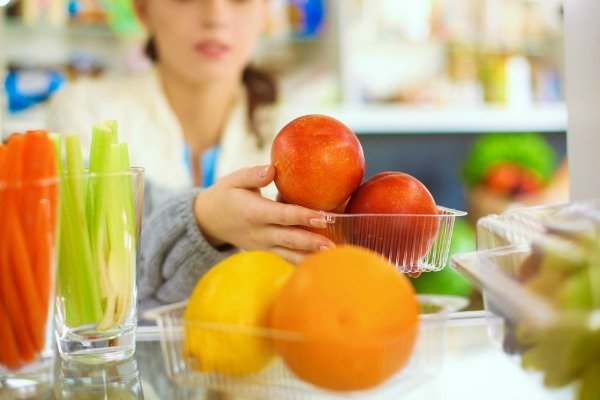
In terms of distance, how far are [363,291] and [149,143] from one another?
1689 mm

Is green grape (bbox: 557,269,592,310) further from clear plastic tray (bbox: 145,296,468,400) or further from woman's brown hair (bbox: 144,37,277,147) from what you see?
woman's brown hair (bbox: 144,37,277,147)

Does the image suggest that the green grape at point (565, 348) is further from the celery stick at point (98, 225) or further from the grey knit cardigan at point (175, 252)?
the grey knit cardigan at point (175, 252)

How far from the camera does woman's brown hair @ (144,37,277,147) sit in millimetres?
2154

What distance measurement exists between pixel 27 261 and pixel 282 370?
181mm

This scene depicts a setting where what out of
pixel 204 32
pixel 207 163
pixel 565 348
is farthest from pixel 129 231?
pixel 207 163

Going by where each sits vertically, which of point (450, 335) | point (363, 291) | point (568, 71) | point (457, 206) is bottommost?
point (457, 206)

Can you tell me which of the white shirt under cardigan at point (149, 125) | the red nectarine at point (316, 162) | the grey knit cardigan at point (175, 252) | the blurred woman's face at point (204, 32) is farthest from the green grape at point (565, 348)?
the blurred woman's face at point (204, 32)

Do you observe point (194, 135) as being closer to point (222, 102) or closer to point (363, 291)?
point (222, 102)

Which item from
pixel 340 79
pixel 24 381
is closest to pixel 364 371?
pixel 24 381

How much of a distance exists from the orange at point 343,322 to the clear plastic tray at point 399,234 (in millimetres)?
204

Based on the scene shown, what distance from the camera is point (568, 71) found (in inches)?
31.4

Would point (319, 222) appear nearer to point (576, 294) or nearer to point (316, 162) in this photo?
point (316, 162)

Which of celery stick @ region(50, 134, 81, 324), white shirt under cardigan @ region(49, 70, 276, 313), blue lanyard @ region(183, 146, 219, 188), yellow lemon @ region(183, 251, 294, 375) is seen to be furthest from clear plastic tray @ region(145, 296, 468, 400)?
blue lanyard @ region(183, 146, 219, 188)

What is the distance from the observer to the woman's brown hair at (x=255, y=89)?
215 centimetres
